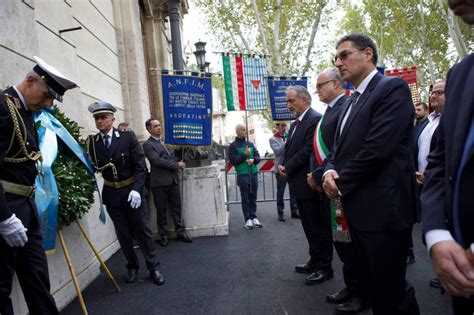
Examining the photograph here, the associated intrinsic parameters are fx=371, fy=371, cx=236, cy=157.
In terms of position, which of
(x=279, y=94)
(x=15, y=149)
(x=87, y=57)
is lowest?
(x=15, y=149)

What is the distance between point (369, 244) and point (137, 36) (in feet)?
28.0

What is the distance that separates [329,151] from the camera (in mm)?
3578

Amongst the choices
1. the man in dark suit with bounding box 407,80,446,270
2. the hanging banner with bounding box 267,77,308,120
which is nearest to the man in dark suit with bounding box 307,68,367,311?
the man in dark suit with bounding box 407,80,446,270

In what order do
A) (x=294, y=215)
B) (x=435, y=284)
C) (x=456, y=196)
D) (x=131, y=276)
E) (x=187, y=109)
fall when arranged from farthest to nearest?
(x=294, y=215)
(x=187, y=109)
(x=131, y=276)
(x=435, y=284)
(x=456, y=196)

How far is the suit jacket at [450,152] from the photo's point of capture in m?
1.31

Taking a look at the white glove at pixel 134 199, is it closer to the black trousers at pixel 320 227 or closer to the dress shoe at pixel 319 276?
the black trousers at pixel 320 227

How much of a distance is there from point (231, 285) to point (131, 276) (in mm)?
1346

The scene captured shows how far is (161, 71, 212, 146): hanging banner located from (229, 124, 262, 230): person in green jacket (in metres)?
0.88

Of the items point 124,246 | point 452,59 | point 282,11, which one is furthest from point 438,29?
point 124,246

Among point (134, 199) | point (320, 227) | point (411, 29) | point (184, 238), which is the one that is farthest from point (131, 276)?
point (411, 29)

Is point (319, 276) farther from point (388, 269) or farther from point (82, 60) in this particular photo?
point (82, 60)

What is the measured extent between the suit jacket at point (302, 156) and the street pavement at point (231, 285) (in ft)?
3.55

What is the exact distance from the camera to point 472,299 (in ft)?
4.79

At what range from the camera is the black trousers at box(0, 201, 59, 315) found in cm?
269
